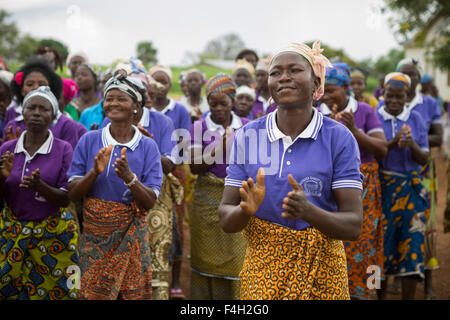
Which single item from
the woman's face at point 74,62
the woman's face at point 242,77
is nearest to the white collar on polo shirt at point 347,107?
the woman's face at point 242,77

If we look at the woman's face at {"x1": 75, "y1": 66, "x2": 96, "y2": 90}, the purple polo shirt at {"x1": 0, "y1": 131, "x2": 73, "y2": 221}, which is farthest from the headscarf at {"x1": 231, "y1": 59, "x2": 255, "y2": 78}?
the purple polo shirt at {"x1": 0, "y1": 131, "x2": 73, "y2": 221}

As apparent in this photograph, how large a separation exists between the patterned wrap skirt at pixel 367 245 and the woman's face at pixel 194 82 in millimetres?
4005

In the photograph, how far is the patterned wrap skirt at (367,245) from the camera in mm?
5223

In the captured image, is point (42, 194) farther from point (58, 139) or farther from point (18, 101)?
point (18, 101)

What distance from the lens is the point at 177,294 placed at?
643 centimetres

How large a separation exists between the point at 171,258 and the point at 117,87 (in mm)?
2564

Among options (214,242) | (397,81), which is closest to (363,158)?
(397,81)

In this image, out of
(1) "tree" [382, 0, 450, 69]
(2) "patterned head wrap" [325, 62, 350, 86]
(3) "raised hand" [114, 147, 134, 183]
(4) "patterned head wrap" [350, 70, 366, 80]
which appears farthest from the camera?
(1) "tree" [382, 0, 450, 69]

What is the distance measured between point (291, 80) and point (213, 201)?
2.85m

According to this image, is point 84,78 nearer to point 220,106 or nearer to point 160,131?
point 160,131

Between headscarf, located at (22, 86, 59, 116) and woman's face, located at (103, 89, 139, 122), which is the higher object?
headscarf, located at (22, 86, 59, 116)

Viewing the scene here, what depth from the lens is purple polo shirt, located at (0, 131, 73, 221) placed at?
430cm

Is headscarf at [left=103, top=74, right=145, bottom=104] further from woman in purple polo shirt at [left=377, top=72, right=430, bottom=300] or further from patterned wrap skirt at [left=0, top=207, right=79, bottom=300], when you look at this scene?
woman in purple polo shirt at [left=377, top=72, right=430, bottom=300]

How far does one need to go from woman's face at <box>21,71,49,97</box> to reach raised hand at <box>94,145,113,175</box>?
6.04 feet
